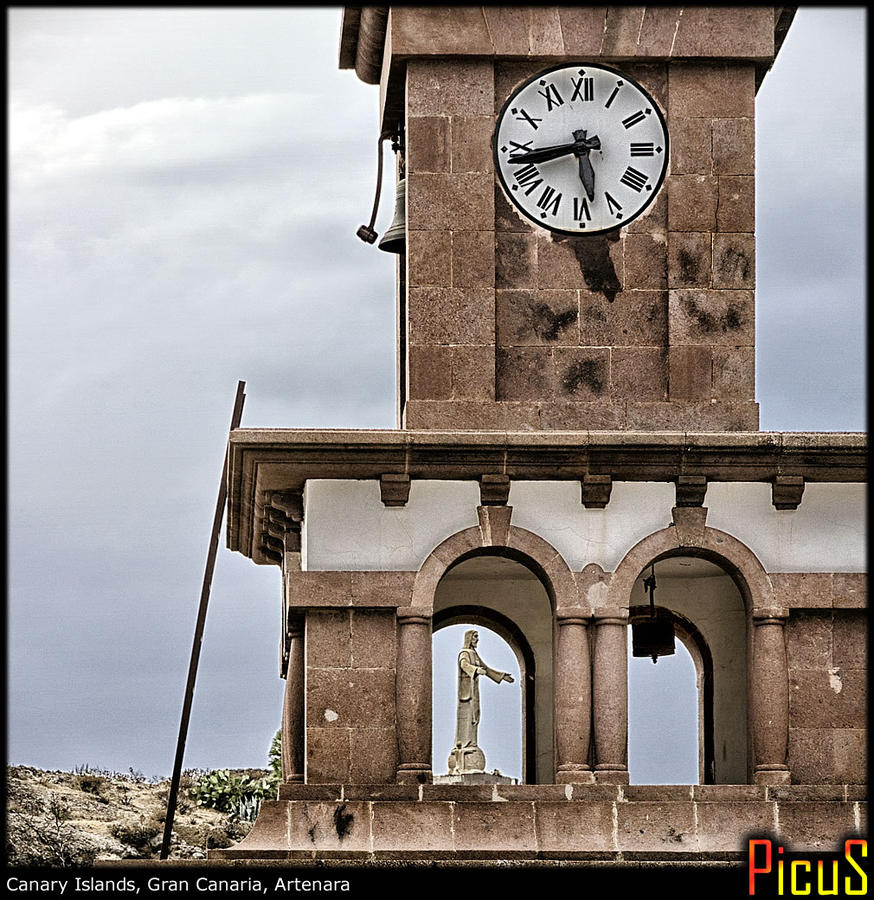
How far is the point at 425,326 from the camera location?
116 feet

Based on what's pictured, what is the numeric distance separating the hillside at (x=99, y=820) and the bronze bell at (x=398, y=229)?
10.7 m

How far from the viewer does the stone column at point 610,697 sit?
3406cm

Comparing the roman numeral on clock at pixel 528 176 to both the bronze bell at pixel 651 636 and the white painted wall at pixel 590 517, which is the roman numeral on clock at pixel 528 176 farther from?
the bronze bell at pixel 651 636

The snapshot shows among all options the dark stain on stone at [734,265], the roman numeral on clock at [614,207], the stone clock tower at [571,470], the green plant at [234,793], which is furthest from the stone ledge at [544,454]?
the green plant at [234,793]

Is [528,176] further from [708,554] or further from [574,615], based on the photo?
[574,615]

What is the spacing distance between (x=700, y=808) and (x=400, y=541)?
4.30 m

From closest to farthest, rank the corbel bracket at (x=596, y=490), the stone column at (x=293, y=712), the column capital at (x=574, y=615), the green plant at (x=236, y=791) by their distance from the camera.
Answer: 1. the column capital at (x=574, y=615)
2. the corbel bracket at (x=596, y=490)
3. the stone column at (x=293, y=712)
4. the green plant at (x=236, y=791)

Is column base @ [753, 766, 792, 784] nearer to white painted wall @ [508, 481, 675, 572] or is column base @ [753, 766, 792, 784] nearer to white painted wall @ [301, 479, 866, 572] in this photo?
white painted wall @ [301, 479, 866, 572]

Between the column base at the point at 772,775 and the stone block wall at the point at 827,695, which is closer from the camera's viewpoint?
the column base at the point at 772,775

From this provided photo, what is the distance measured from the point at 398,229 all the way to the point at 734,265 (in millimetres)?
3949
